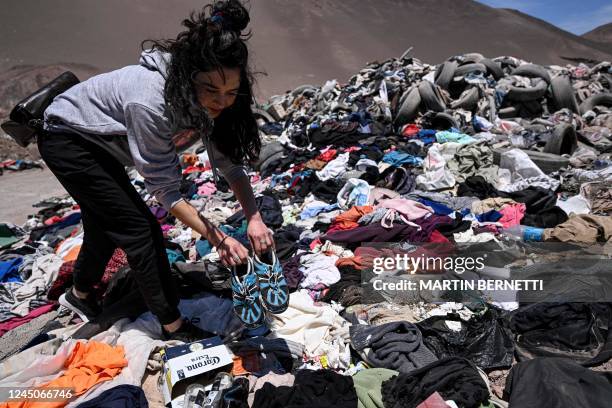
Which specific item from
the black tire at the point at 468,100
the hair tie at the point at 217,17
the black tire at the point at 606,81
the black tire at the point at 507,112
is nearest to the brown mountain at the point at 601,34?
the black tire at the point at 606,81

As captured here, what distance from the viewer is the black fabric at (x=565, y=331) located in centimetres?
219

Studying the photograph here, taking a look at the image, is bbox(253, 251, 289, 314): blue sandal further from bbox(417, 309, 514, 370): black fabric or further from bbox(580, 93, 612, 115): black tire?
bbox(580, 93, 612, 115): black tire

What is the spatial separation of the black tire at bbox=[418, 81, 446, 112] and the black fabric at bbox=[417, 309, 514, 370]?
205 inches

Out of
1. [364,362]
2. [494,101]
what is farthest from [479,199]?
[494,101]

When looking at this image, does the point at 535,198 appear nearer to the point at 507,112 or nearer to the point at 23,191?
the point at 507,112

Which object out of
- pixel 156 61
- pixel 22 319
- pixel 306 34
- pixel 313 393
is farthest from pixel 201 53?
pixel 306 34

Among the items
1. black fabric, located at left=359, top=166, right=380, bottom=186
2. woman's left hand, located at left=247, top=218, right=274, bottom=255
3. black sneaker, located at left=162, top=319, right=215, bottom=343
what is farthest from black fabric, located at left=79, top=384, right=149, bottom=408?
black fabric, located at left=359, top=166, right=380, bottom=186

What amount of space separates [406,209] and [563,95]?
5.60 m

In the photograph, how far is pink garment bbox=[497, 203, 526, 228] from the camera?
146 inches

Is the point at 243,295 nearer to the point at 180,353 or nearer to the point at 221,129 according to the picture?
the point at 180,353

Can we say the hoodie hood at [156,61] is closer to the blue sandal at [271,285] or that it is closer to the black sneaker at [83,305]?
the blue sandal at [271,285]

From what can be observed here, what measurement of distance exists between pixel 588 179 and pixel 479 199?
1.26 m

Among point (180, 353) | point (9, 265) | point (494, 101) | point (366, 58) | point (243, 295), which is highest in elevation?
point (366, 58)

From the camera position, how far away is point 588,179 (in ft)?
14.6
